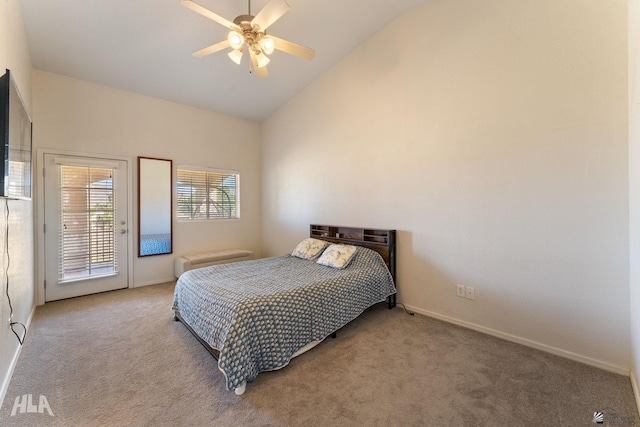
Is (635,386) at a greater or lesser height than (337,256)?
lesser

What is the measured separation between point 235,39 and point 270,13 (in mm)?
355

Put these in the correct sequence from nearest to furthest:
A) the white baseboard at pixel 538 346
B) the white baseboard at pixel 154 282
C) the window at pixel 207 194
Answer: the white baseboard at pixel 538 346 < the white baseboard at pixel 154 282 < the window at pixel 207 194

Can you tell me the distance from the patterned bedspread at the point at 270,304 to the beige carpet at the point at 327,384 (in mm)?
177

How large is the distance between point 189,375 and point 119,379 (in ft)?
1.55

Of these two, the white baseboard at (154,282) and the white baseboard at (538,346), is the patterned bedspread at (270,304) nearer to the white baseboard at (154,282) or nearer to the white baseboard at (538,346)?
the white baseboard at (538,346)

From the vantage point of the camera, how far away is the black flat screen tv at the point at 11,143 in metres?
1.48

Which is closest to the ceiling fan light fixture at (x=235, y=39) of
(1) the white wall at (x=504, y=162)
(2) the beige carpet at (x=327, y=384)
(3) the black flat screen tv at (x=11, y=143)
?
(3) the black flat screen tv at (x=11, y=143)

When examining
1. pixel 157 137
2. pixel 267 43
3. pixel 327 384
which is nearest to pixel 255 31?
pixel 267 43

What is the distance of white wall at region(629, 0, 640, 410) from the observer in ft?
5.45

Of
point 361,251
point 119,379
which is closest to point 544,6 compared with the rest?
point 361,251

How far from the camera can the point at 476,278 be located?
104 inches

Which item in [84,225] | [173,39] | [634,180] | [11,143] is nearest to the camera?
[11,143]

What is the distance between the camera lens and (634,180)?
1.75 metres

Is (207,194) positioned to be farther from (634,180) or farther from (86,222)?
(634,180)
